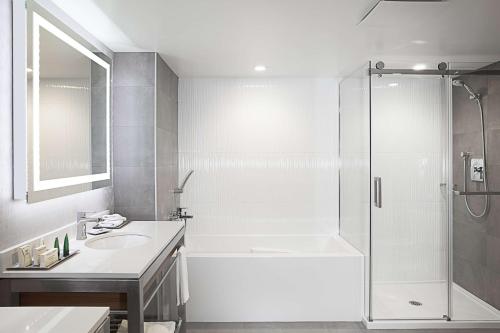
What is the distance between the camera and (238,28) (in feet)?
8.63

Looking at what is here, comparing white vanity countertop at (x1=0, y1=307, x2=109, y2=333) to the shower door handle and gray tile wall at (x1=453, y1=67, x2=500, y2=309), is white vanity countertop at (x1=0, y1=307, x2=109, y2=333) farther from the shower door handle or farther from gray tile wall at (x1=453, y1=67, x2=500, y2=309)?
gray tile wall at (x1=453, y1=67, x2=500, y2=309)

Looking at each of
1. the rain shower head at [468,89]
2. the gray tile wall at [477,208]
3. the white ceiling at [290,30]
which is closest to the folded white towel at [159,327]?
the white ceiling at [290,30]

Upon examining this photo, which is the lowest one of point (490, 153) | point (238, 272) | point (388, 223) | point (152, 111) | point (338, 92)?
point (238, 272)

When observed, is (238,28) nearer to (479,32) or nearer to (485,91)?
(479,32)

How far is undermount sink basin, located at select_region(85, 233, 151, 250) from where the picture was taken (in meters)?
2.50

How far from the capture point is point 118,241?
8.56ft

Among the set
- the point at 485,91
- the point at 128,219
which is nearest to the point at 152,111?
the point at 128,219

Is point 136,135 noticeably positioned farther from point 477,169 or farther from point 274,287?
point 477,169

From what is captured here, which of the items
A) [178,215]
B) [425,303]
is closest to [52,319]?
[178,215]

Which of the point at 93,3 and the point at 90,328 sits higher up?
the point at 93,3

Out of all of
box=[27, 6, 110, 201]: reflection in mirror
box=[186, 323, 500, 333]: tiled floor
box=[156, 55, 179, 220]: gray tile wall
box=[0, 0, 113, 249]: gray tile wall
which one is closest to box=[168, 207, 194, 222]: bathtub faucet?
box=[156, 55, 179, 220]: gray tile wall

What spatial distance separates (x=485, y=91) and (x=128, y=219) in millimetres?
3121

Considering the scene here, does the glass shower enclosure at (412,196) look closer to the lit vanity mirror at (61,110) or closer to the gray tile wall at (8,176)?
the lit vanity mirror at (61,110)

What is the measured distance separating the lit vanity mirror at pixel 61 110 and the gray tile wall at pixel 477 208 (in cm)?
285
